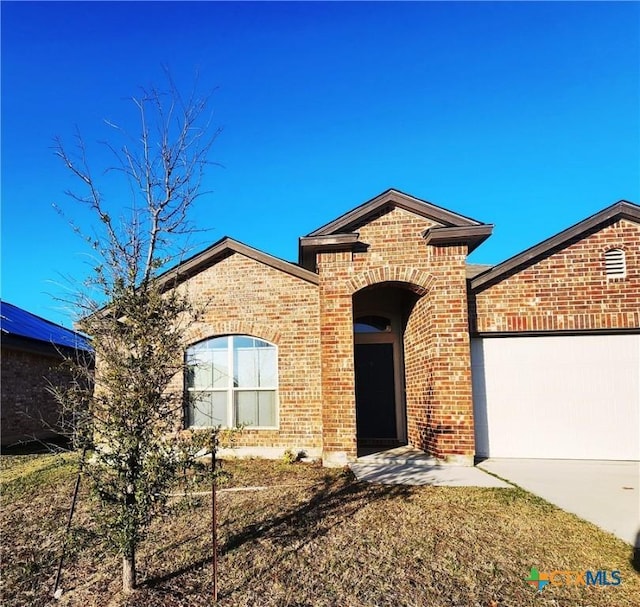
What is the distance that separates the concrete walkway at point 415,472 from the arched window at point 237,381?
221 centimetres

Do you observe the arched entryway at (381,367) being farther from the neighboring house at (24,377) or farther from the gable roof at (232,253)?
the neighboring house at (24,377)

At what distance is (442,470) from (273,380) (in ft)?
12.0

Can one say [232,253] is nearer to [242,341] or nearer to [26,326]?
[242,341]

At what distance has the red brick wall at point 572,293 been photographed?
839 centimetres

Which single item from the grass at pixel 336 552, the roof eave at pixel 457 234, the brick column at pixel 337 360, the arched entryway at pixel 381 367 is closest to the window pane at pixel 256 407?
the brick column at pixel 337 360

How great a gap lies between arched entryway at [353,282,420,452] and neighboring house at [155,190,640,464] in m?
1.19

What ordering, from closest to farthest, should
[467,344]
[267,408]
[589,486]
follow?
[589,486] < [467,344] < [267,408]

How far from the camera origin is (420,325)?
29.5 feet

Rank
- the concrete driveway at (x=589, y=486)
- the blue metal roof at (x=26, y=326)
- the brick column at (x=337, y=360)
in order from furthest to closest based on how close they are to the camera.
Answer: the blue metal roof at (x=26, y=326), the brick column at (x=337, y=360), the concrete driveway at (x=589, y=486)

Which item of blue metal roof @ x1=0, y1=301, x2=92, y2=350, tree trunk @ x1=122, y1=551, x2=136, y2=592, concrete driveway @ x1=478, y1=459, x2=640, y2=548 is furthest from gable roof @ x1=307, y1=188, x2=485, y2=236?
blue metal roof @ x1=0, y1=301, x2=92, y2=350

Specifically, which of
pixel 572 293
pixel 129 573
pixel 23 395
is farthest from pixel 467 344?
pixel 23 395

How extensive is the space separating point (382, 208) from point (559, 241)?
3459 mm

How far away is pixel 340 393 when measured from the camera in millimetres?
8234

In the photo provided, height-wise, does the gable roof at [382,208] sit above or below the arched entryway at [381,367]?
above
